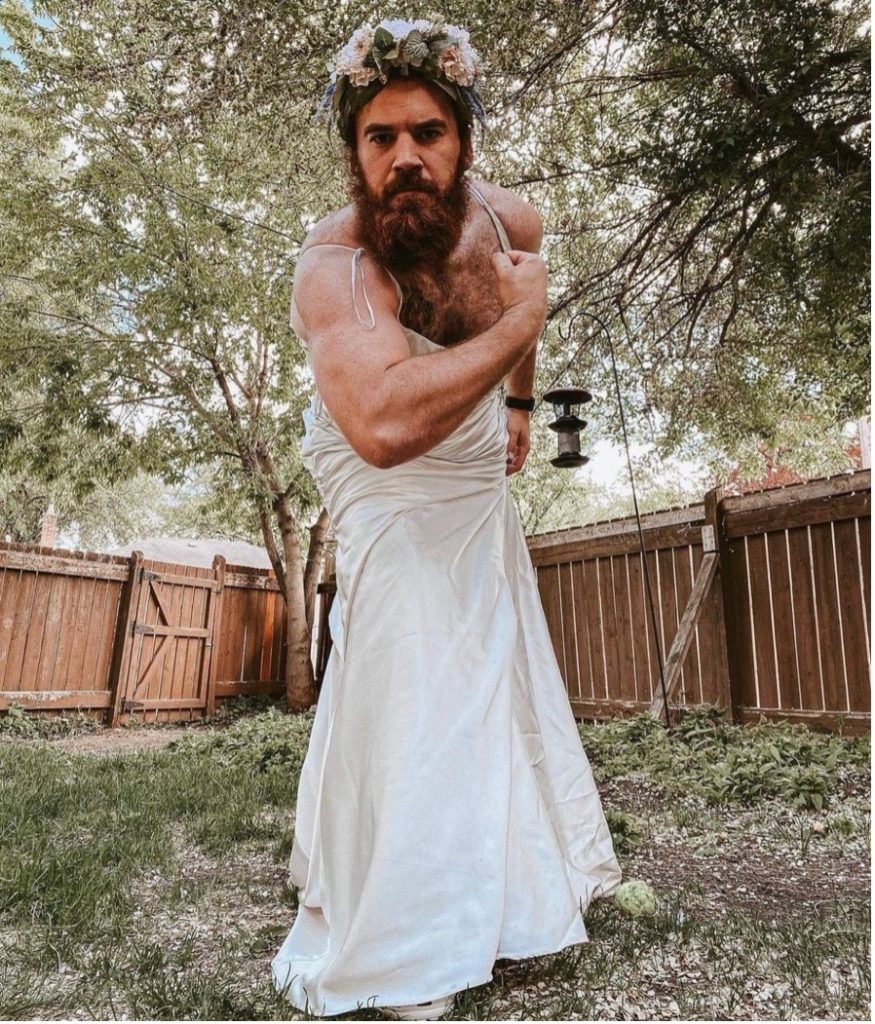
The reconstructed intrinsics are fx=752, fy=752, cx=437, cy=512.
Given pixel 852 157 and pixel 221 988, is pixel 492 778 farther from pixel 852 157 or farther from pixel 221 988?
pixel 852 157

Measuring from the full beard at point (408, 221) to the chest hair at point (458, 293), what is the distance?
0.04 meters

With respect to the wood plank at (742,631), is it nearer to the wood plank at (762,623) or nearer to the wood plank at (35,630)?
the wood plank at (762,623)

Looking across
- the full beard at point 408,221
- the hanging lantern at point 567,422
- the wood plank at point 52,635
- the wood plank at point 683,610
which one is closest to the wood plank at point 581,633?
the wood plank at point 683,610

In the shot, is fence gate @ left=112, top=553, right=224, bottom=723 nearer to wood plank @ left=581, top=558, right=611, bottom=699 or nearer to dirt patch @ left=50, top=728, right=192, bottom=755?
dirt patch @ left=50, top=728, right=192, bottom=755

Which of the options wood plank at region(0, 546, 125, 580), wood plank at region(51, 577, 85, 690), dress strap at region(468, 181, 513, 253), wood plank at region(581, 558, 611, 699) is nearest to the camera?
dress strap at region(468, 181, 513, 253)

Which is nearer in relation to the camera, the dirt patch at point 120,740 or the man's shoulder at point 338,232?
the man's shoulder at point 338,232

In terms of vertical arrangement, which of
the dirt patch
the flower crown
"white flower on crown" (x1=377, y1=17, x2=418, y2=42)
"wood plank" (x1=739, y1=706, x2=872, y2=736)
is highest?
"white flower on crown" (x1=377, y1=17, x2=418, y2=42)

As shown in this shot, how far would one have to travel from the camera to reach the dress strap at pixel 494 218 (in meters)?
2.07

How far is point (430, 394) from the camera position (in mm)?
1501

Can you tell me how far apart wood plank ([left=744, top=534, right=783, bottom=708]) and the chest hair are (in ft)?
15.2

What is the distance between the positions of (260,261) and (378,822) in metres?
7.19

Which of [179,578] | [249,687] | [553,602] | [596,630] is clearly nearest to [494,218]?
[596,630]

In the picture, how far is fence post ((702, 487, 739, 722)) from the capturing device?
582cm

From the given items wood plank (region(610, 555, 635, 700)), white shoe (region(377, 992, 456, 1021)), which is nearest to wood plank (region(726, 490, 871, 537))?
wood plank (region(610, 555, 635, 700))
